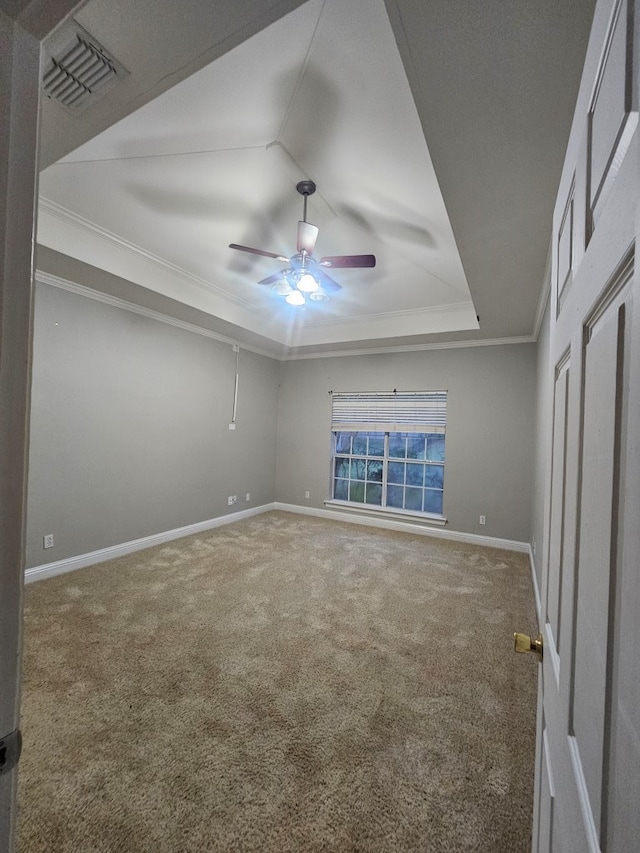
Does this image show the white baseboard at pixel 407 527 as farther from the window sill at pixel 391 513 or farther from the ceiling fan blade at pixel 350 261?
the ceiling fan blade at pixel 350 261

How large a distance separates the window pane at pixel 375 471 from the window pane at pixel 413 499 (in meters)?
0.41

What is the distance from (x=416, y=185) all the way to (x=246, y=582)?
3.14 meters

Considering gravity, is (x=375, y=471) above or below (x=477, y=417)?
below

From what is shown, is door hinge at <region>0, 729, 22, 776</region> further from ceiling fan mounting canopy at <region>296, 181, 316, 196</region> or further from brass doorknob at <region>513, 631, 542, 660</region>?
ceiling fan mounting canopy at <region>296, 181, 316, 196</region>

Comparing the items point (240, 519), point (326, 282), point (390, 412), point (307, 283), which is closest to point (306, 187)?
point (307, 283)

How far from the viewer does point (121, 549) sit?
11.5ft

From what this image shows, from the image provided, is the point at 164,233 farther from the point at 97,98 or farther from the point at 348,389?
the point at 348,389

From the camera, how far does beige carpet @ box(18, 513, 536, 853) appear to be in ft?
3.95

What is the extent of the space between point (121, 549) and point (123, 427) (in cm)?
121

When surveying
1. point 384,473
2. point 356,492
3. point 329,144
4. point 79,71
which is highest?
point 329,144

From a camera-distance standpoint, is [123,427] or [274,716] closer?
[274,716]

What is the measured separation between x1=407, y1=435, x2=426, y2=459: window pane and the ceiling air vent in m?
4.31

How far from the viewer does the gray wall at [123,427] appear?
9.74 feet

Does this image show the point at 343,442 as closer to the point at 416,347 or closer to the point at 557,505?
the point at 416,347
